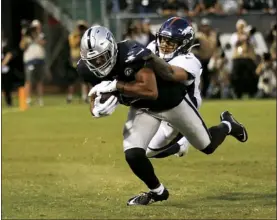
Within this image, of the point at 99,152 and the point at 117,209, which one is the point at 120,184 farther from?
the point at 99,152

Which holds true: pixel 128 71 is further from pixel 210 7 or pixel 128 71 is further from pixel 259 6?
pixel 259 6

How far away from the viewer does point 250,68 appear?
17.3 metres

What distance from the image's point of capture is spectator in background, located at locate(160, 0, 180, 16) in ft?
59.6

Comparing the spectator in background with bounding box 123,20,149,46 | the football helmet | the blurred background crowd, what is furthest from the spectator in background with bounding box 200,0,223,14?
the football helmet

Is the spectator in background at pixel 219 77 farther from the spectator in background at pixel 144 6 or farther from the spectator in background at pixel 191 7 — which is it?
the spectator in background at pixel 144 6

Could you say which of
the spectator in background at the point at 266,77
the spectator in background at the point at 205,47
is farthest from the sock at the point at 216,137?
the spectator in background at the point at 266,77

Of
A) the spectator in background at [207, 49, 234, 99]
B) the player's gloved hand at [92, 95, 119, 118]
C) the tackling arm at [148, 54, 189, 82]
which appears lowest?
the spectator in background at [207, 49, 234, 99]

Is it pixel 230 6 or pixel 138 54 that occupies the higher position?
pixel 138 54

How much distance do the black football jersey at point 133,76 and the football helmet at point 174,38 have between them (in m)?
0.25

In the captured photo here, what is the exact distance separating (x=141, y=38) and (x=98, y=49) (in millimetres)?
11740

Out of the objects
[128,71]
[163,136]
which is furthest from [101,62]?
[163,136]

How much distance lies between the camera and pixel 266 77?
58.0ft

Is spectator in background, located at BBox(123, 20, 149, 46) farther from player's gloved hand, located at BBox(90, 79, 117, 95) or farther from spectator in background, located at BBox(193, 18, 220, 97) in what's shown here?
player's gloved hand, located at BBox(90, 79, 117, 95)

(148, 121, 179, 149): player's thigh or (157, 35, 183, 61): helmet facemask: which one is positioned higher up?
(157, 35, 183, 61): helmet facemask
